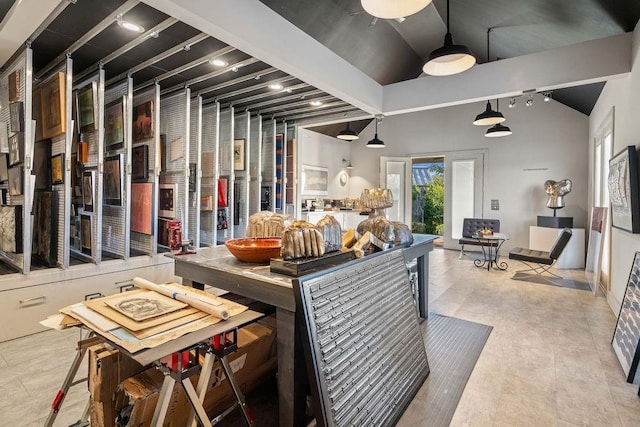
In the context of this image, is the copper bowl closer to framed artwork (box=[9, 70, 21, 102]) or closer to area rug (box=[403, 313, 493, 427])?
area rug (box=[403, 313, 493, 427])

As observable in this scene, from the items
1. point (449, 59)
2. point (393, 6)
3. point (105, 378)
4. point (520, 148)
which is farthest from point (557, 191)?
point (105, 378)

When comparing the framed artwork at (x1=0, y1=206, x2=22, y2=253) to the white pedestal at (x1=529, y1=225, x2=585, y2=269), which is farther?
the white pedestal at (x1=529, y1=225, x2=585, y2=269)

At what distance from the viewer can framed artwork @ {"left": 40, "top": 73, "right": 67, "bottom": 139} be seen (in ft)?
11.0

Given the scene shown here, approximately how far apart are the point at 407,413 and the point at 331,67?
401 cm

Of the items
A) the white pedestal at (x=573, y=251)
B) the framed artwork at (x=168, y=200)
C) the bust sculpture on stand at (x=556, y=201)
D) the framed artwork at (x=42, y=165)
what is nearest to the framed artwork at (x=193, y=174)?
the framed artwork at (x=168, y=200)

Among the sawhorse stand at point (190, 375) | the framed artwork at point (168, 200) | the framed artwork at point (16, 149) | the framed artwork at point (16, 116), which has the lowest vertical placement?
the sawhorse stand at point (190, 375)

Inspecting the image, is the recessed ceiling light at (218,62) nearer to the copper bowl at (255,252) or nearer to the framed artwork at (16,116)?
the framed artwork at (16,116)

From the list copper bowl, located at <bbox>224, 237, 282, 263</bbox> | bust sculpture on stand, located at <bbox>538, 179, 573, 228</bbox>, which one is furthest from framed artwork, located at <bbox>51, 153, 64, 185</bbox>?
bust sculpture on stand, located at <bbox>538, 179, 573, 228</bbox>

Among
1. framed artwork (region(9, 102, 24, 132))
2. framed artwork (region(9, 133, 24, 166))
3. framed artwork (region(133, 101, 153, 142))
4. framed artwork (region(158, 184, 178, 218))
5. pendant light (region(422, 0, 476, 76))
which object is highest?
pendant light (region(422, 0, 476, 76))

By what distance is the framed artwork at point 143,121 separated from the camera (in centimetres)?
436

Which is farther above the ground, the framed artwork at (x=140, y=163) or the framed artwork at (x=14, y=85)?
the framed artwork at (x=14, y=85)

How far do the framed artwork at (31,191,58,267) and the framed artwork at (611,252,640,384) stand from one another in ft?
17.7

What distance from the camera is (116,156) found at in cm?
405

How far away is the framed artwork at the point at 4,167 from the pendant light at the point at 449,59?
15.9 ft
